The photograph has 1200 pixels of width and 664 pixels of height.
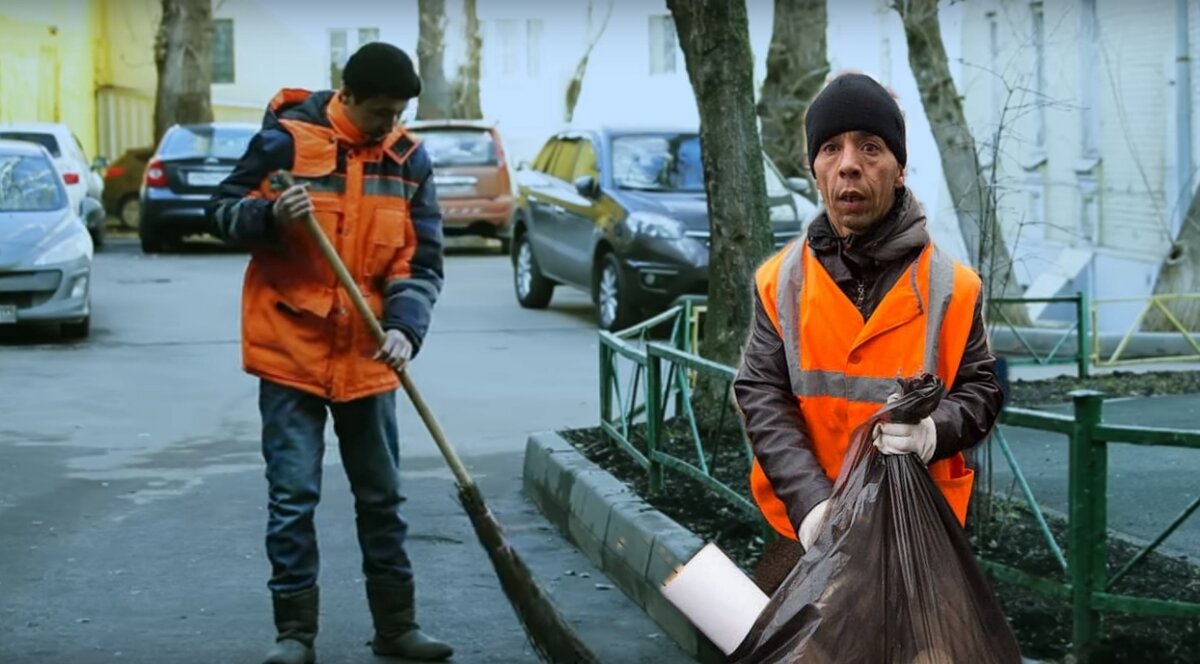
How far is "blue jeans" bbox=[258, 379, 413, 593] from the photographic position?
18.9 feet

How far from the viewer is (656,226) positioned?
1555 cm

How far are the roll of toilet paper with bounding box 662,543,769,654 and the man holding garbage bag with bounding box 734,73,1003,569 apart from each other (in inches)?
5.3

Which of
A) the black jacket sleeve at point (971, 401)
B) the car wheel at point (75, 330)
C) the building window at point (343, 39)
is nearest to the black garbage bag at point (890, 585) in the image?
the black jacket sleeve at point (971, 401)

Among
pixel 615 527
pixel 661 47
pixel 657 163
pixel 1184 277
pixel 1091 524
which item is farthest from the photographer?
pixel 661 47

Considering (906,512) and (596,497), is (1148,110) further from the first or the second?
(906,512)

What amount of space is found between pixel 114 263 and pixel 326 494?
14.6m

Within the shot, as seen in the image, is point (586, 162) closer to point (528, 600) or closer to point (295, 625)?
point (295, 625)

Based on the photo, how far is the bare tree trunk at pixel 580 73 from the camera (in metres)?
50.9

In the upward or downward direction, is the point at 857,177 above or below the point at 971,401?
above

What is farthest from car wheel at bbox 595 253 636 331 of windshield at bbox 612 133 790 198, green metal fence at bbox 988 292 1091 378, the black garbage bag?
the black garbage bag

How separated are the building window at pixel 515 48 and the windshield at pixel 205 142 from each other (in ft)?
101

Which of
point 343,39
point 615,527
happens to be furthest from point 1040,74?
point 343,39

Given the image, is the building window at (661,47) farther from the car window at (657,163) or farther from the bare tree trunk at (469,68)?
the car window at (657,163)

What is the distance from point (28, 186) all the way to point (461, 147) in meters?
8.85
